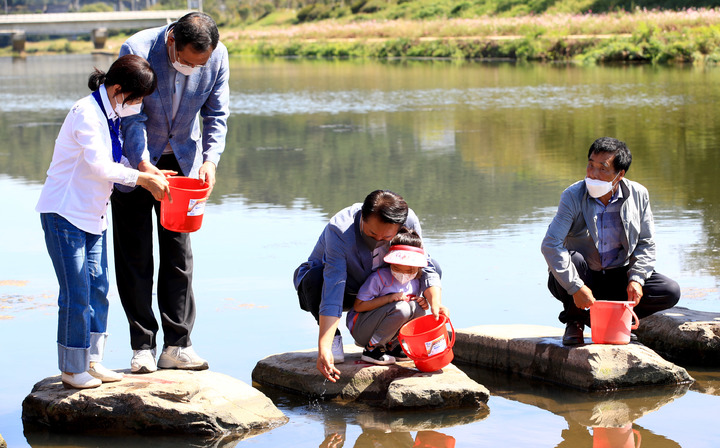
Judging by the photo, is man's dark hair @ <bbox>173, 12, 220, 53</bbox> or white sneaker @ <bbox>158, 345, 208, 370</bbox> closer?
man's dark hair @ <bbox>173, 12, 220, 53</bbox>

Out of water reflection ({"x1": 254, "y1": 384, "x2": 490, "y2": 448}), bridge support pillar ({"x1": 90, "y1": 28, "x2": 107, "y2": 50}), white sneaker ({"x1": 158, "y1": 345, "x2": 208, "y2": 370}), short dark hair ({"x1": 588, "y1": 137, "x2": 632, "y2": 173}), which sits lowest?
water reflection ({"x1": 254, "y1": 384, "x2": 490, "y2": 448})

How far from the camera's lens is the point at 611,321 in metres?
4.43

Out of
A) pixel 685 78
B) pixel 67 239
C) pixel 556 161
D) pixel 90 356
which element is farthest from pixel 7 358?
pixel 685 78

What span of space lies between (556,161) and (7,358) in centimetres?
762

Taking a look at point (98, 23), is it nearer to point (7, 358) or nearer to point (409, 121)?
point (409, 121)

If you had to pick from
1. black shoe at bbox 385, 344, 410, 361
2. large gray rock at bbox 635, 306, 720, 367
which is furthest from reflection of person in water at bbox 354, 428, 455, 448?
large gray rock at bbox 635, 306, 720, 367

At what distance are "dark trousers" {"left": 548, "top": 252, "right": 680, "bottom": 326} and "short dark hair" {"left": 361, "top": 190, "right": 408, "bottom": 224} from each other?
998 millimetres

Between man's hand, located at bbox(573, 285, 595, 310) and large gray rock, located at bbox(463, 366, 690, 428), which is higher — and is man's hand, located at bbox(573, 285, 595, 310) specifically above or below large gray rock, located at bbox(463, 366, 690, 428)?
above

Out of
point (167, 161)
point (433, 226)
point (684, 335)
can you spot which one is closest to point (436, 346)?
point (684, 335)

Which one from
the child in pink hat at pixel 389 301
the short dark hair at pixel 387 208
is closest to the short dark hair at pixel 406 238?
the child in pink hat at pixel 389 301

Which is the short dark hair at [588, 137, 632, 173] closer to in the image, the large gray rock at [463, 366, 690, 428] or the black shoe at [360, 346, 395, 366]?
the large gray rock at [463, 366, 690, 428]

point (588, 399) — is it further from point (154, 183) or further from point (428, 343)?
point (154, 183)

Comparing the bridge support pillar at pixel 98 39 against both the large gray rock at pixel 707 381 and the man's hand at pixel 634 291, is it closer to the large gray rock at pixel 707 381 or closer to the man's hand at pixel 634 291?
the man's hand at pixel 634 291

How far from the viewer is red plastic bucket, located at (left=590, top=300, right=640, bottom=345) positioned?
439 centimetres
